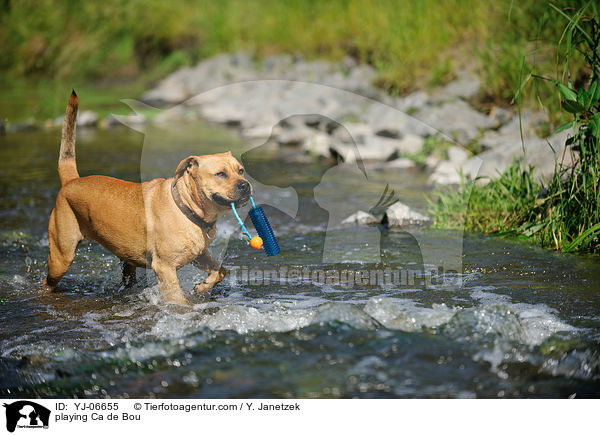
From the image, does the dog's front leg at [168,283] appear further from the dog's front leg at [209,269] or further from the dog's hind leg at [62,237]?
the dog's hind leg at [62,237]

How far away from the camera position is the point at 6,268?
5188 millimetres

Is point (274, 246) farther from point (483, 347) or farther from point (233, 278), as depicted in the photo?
point (483, 347)

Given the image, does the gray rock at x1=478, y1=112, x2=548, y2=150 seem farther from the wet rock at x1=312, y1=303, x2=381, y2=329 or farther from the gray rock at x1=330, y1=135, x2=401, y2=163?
the wet rock at x1=312, y1=303, x2=381, y2=329

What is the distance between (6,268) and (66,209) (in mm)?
1272

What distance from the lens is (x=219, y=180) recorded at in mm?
3879

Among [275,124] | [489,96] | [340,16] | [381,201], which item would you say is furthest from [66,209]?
[340,16]

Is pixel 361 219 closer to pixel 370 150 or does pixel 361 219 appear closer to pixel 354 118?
pixel 370 150

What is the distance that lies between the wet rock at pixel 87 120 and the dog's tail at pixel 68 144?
357 inches

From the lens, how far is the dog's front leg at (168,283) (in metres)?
4.11

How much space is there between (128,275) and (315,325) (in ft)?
6.00

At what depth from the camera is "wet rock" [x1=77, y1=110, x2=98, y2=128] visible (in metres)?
13.1
